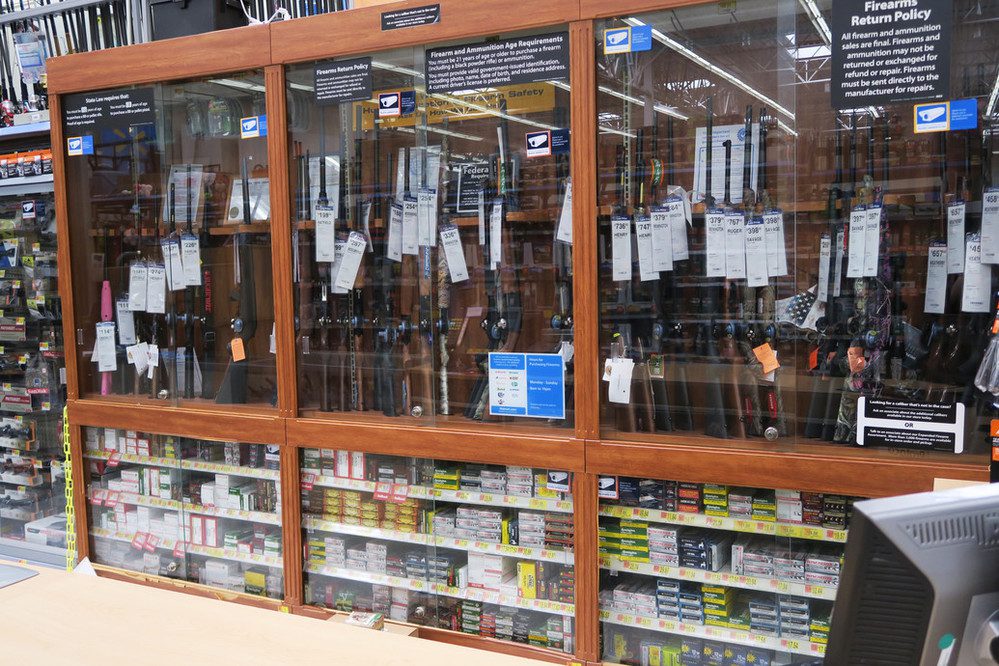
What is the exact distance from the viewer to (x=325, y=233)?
3.71m

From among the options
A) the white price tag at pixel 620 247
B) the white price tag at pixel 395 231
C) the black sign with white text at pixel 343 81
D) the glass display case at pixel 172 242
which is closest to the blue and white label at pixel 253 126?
the glass display case at pixel 172 242

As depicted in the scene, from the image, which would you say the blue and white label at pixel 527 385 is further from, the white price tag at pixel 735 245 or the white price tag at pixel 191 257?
the white price tag at pixel 191 257

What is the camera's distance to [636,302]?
10.3ft

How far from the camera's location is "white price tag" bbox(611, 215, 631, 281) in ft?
10.2

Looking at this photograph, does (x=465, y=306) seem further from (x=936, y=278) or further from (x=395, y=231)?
(x=936, y=278)

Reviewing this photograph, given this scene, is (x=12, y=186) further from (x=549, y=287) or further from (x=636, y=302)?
(x=636, y=302)

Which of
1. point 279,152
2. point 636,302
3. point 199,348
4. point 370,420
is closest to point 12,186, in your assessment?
point 199,348

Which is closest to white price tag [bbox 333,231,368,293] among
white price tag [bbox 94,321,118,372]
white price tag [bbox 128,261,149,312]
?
white price tag [bbox 128,261,149,312]

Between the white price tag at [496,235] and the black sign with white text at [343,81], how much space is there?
755mm

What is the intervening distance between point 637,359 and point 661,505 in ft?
1.84

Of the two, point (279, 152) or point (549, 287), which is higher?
point (279, 152)

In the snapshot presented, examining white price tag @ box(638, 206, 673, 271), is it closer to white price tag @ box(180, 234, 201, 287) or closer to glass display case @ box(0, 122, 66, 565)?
white price tag @ box(180, 234, 201, 287)

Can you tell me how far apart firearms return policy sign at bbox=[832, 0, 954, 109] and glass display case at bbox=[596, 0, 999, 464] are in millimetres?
18

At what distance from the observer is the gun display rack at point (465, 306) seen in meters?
2.94
